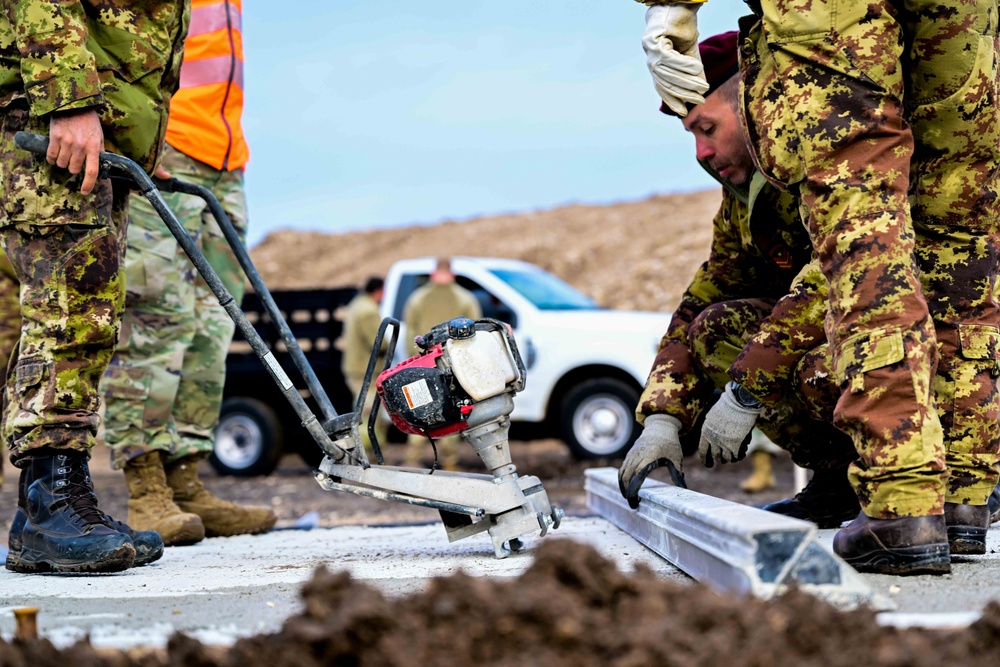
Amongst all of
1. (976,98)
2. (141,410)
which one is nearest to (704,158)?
(976,98)

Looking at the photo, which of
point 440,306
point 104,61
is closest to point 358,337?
point 440,306

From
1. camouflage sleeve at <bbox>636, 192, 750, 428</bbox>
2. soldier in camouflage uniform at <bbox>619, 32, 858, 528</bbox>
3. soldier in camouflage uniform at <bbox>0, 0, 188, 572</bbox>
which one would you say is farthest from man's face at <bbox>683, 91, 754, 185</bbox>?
soldier in camouflage uniform at <bbox>0, 0, 188, 572</bbox>

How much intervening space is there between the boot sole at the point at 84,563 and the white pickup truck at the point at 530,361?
6.15 m

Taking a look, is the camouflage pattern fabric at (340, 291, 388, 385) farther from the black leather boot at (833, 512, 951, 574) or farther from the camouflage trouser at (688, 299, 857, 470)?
the black leather boot at (833, 512, 951, 574)

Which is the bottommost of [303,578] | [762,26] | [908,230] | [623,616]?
[303,578]

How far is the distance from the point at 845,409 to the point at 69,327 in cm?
215

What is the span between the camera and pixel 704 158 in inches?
130

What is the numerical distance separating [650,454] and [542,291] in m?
7.53

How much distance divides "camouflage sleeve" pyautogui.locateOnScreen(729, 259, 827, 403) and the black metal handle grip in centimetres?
210

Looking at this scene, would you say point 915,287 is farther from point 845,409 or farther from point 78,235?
point 78,235

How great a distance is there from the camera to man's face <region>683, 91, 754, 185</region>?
10.5 ft

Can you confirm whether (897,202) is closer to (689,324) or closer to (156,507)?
(689,324)

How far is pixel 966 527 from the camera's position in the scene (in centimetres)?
264

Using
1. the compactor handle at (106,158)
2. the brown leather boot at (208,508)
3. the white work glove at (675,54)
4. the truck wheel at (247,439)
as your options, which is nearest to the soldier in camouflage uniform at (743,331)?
the white work glove at (675,54)
